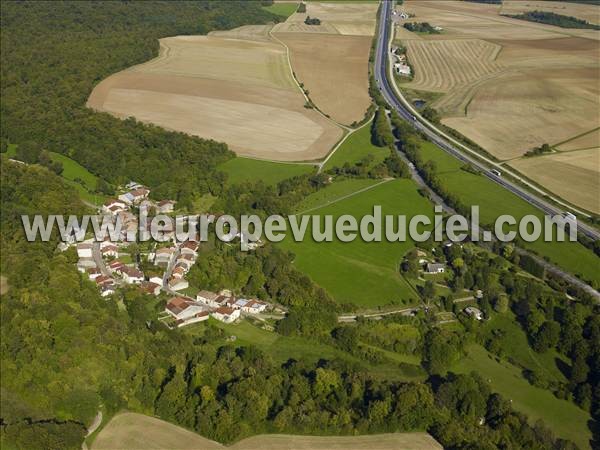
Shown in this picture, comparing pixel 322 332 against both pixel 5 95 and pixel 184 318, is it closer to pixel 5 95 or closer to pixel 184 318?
pixel 184 318

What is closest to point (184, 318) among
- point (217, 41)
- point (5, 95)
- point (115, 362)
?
point (115, 362)

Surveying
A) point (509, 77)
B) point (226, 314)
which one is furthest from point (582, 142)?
point (226, 314)

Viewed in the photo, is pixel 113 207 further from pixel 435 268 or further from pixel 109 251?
pixel 435 268

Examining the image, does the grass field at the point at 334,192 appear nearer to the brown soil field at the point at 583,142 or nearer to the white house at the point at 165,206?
the white house at the point at 165,206

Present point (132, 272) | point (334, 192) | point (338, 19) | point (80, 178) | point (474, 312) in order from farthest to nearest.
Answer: point (338, 19)
point (80, 178)
point (334, 192)
point (132, 272)
point (474, 312)

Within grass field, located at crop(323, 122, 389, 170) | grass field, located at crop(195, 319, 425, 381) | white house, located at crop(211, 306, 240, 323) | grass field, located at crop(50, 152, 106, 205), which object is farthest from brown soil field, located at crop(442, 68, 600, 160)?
grass field, located at crop(50, 152, 106, 205)

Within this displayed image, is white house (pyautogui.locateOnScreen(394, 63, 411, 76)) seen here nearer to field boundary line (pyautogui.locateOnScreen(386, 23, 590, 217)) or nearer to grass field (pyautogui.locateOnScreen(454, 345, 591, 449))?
field boundary line (pyautogui.locateOnScreen(386, 23, 590, 217))
